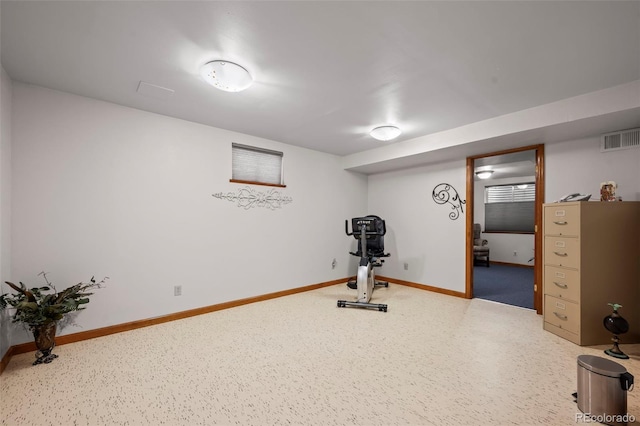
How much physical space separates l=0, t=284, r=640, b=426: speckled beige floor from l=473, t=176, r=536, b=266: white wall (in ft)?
14.7

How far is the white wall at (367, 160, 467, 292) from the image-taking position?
4.42 m

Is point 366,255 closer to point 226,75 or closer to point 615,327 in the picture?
point 615,327

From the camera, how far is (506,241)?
730cm

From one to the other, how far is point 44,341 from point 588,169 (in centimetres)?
585

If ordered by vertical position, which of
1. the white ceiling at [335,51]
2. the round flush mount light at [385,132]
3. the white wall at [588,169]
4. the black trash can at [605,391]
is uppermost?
the white ceiling at [335,51]

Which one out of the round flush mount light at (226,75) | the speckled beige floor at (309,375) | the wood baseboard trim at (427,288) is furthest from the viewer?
the wood baseboard trim at (427,288)

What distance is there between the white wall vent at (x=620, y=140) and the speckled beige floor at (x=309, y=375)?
207 centimetres

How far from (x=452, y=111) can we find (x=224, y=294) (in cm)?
367

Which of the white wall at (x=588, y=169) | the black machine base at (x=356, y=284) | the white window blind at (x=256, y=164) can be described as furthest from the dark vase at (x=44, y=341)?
the white wall at (x=588, y=169)

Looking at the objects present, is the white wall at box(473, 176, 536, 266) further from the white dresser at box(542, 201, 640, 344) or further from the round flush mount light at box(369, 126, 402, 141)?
the round flush mount light at box(369, 126, 402, 141)

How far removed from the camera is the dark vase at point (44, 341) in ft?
7.57

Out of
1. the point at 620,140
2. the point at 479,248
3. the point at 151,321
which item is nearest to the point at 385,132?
the point at 620,140

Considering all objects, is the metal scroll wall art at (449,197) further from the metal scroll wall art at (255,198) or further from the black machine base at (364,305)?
the metal scroll wall art at (255,198)

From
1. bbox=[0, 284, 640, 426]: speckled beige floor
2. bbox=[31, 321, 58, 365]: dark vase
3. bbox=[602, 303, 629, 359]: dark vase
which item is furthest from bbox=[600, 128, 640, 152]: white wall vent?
bbox=[31, 321, 58, 365]: dark vase
